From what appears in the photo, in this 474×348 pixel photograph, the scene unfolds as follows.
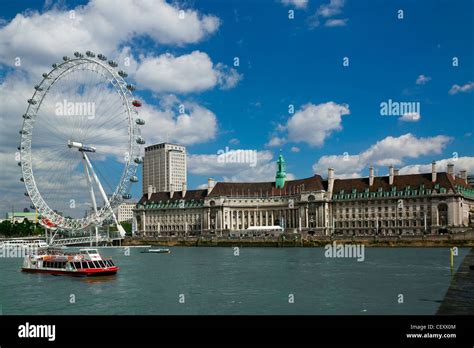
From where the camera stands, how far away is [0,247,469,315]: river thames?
2945 centimetres

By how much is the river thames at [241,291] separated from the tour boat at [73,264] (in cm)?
114

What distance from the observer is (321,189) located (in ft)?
388

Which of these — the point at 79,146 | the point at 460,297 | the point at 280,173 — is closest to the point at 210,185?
the point at 280,173

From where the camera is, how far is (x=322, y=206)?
11675 centimetres

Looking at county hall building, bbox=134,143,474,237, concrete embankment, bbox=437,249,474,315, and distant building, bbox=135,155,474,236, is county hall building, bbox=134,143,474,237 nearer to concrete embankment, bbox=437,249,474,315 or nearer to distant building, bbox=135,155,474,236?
distant building, bbox=135,155,474,236

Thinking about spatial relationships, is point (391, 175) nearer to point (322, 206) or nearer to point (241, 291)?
point (322, 206)

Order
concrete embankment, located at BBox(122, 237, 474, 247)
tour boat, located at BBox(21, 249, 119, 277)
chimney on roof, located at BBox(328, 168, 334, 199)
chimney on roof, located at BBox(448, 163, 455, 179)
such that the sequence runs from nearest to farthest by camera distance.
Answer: tour boat, located at BBox(21, 249, 119, 277), concrete embankment, located at BBox(122, 237, 474, 247), chimney on roof, located at BBox(448, 163, 455, 179), chimney on roof, located at BBox(328, 168, 334, 199)

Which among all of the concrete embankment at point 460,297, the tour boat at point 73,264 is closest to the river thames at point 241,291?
the concrete embankment at point 460,297

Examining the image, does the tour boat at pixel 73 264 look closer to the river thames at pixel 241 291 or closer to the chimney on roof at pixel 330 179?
the river thames at pixel 241 291

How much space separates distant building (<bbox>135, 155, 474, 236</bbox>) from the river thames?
2068 inches

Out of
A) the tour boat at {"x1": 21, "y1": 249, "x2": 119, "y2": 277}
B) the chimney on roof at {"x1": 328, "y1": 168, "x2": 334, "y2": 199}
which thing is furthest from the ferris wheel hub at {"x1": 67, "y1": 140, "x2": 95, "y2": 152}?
the chimney on roof at {"x1": 328, "y1": 168, "x2": 334, "y2": 199}

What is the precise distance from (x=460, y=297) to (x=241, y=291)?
1296cm
